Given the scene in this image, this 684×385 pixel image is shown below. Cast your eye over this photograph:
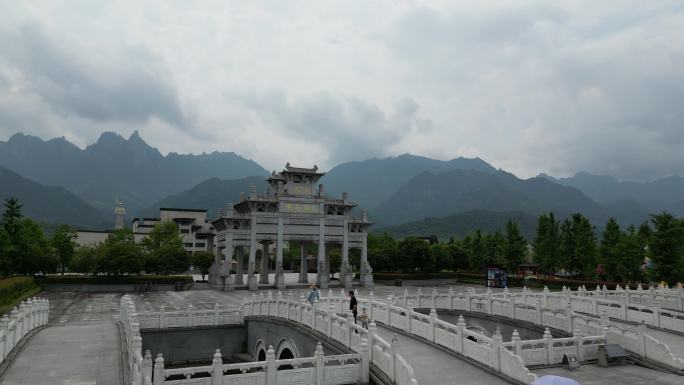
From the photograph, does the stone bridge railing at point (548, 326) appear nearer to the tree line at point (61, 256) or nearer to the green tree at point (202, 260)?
the tree line at point (61, 256)

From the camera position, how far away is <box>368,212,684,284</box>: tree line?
3762 cm

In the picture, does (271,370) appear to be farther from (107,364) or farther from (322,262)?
(322,262)

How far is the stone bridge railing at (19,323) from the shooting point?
51.2 ft

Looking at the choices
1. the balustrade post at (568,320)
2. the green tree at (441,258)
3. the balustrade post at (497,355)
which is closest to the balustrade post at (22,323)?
the balustrade post at (497,355)

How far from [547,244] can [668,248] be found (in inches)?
679

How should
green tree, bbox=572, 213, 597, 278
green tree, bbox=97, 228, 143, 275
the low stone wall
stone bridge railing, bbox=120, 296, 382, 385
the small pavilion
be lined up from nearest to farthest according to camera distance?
stone bridge railing, bbox=120, 296, 382, 385 < the low stone wall < green tree, bbox=97, 228, 143, 275 < the small pavilion < green tree, bbox=572, 213, 597, 278

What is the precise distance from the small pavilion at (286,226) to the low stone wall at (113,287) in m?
4.02

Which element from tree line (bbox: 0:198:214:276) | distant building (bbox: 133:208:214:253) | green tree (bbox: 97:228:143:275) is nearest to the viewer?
tree line (bbox: 0:198:214:276)

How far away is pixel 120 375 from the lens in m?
14.8

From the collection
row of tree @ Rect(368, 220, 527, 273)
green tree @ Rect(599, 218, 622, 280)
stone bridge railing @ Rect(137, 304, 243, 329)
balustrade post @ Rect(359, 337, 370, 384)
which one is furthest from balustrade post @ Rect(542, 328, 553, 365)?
row of tree @ Rect(368, 220, 527, 273)

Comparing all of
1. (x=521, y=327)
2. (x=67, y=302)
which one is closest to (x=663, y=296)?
(x=521, y=327)

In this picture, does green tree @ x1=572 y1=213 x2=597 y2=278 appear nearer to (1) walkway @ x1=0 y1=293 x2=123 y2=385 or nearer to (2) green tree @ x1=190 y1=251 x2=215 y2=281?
(2) green tree @ x1=190 y1=251 x2=215 y2=281

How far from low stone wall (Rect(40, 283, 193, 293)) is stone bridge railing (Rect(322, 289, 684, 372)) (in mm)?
28667

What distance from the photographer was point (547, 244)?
54.5 metres
